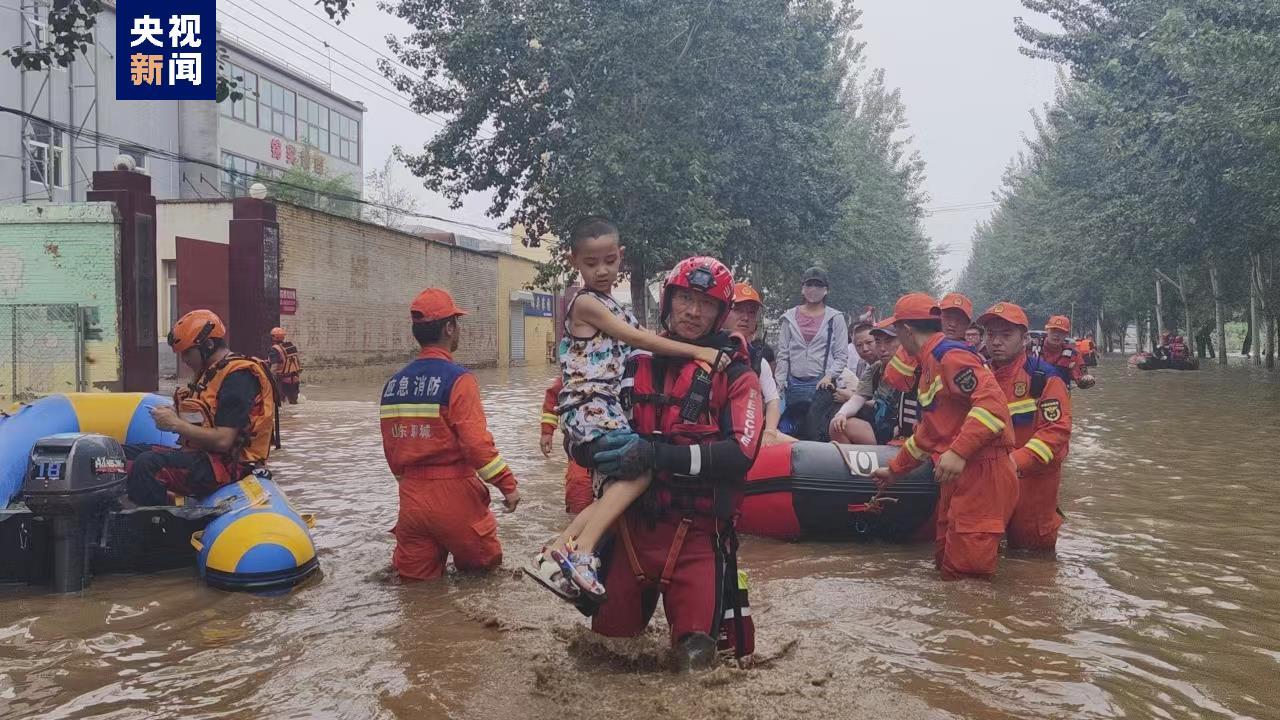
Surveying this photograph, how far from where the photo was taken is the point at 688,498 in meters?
3.45

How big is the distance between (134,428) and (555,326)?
40.2 metres

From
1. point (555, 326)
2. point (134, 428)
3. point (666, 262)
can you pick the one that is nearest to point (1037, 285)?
point (555, 326)

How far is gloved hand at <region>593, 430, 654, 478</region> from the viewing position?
10.8 ft

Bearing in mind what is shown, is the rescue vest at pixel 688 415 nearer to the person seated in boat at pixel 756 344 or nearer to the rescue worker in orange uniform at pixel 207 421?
the person seated in boat at pixel 756 344

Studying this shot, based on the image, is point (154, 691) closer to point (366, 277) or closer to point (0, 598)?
point (0, 598)

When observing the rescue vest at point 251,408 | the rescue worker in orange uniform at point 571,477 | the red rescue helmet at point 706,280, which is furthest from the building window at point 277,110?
the red rescue helmet at point 706,280

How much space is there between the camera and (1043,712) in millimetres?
3740

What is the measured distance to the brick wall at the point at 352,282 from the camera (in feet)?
82.1

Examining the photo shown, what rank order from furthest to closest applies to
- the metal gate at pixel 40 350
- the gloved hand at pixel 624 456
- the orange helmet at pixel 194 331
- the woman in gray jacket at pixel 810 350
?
the metal gate at pixel 40 350, the woman in gray jacket at pixel 810 350, the orange helmet at pixel 194 331, the gloved hand at pixel 624 456

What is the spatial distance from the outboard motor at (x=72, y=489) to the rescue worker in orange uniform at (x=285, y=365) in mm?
11226

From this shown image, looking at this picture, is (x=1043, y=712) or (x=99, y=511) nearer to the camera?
(x=1043, y=712)

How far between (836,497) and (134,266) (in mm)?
13181

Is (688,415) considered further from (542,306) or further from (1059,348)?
(542,306)

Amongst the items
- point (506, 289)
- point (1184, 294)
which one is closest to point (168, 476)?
point (506, 289)
